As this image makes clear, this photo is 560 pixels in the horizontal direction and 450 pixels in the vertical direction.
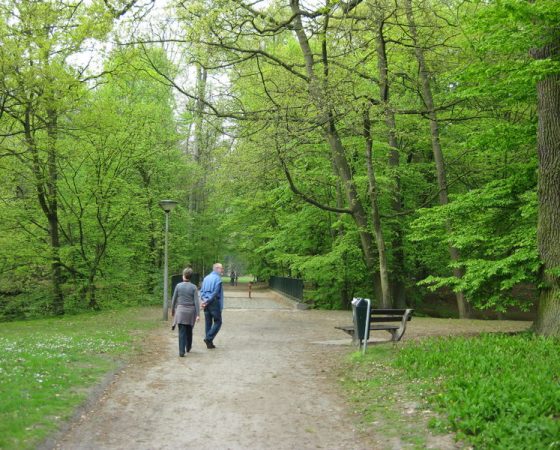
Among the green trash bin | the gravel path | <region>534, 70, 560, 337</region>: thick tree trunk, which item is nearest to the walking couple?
the gravel path

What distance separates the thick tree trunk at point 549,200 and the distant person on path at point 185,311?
20.5 ft

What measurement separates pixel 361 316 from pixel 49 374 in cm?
530

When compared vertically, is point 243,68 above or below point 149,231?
above

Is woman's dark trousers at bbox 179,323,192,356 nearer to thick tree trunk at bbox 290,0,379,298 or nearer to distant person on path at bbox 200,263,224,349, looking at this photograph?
distant person on path at bbox 200,263,224,349

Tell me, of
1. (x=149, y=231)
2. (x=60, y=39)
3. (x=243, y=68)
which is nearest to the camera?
(x=60, y=39)

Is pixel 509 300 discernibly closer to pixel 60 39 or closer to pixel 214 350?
pixel 214 350

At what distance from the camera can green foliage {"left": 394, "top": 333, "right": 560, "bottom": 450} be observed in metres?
4.87

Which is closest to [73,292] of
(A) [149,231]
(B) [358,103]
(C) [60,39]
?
(A) [149,231]

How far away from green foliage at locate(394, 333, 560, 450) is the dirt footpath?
3.36 ft

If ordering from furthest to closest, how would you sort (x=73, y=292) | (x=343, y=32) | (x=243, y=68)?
(x=73, y=292) → (x=243, y=68) → (x=343, y=32)

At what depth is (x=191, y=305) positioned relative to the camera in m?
10.5

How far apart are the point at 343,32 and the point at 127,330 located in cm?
935

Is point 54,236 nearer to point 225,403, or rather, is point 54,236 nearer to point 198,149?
point 225,403

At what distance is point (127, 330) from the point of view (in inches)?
545
